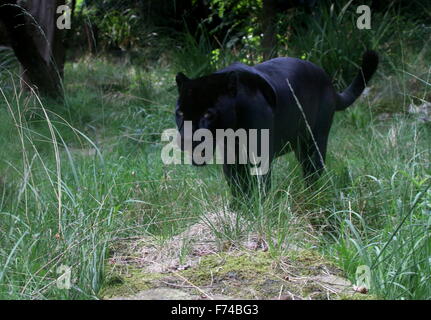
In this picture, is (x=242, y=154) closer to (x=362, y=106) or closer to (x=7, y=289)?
(x=7, y=289)

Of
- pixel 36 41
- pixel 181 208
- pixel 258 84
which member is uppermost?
pixel 258 84

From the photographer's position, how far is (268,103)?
3.36m

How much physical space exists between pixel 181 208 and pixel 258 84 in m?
0.84

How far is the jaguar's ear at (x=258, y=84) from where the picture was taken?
3.28 meters

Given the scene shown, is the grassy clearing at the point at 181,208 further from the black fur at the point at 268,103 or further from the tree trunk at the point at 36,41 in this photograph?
the tree trunk at the point at 36,41

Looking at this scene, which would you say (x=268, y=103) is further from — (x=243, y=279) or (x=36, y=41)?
(x=36, y=41)

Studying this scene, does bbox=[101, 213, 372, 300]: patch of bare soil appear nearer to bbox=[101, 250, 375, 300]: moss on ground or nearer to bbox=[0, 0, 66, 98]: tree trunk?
bbox=[101, 250, 375, 300]: moss on ground

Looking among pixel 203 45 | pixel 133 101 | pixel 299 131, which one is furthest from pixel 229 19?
pixel 299 131

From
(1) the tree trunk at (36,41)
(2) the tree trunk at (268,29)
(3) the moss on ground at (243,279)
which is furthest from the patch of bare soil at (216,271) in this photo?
(2) the tree trunk at (268,29)

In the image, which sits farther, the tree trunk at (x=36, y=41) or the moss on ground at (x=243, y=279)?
the tree trunk at (x=36, y=41)

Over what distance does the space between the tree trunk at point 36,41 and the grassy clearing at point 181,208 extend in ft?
1.65

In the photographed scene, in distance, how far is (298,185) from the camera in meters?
3.35

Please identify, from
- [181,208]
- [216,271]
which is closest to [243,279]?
[216,271]
